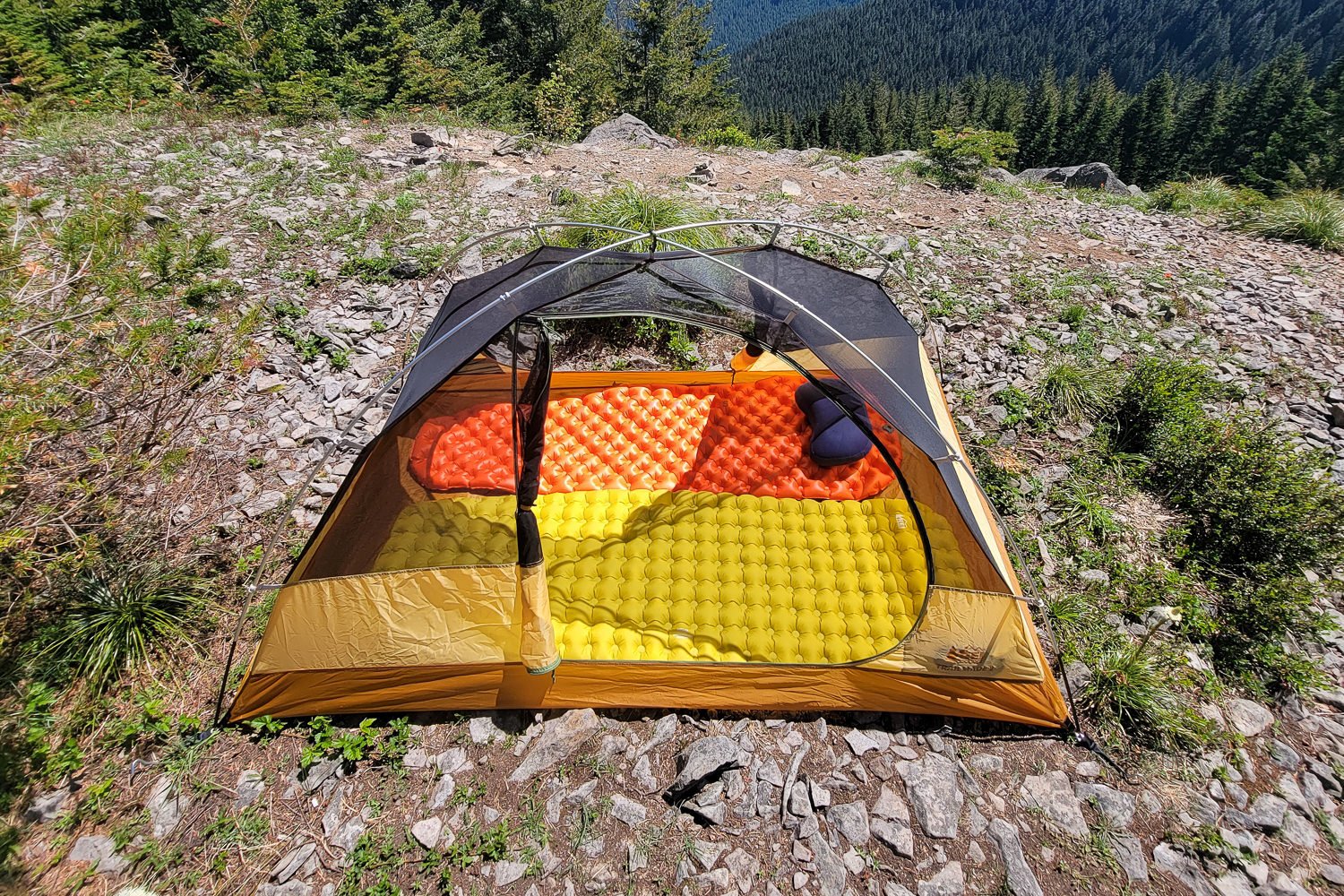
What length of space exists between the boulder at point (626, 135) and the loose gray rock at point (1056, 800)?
552 inches

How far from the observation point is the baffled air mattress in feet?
12.1

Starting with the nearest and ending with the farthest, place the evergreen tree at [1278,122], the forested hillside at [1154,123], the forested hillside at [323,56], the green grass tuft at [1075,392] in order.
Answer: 1. the green grass tuft at [1075,392]
2. the forested hillside at [323,56]
3. the evergreen tree at [1278,122]
4. the forested hillside at [1154,123]

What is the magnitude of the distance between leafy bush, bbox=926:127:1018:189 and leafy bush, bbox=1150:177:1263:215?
10.2 ft

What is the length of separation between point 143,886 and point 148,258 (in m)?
6.77

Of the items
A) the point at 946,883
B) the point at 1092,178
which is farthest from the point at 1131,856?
the point at 1092,178

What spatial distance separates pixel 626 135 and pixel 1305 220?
13.0 meters

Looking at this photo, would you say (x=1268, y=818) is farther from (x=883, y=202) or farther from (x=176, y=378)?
(x=883, y=202)

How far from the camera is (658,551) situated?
14.5 ft

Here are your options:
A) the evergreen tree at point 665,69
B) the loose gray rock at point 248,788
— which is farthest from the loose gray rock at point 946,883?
the evergreen tree at point 665,69

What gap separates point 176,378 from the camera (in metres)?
5.61

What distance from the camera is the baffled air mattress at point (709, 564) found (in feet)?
12.1

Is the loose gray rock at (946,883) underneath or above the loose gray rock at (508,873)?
underneath

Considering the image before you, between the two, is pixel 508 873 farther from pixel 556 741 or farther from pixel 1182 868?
pixel 1182 868

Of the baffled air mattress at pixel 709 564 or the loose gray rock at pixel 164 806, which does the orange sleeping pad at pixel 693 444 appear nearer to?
the baffled air mattress at pixel 709 564
